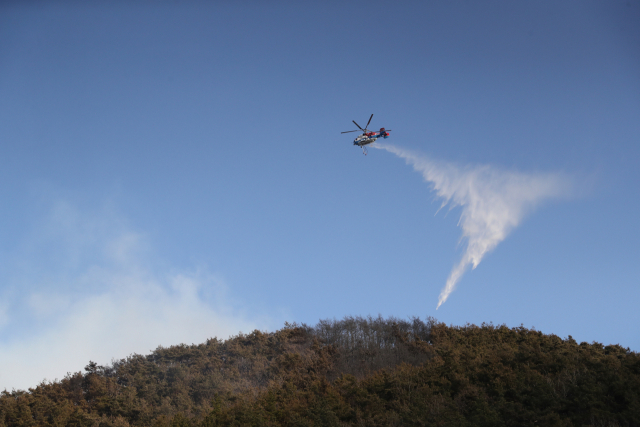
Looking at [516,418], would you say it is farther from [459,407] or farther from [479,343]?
[479,343]

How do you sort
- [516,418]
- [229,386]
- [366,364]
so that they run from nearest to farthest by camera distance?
[516,418] < [229,386] < [366,364]

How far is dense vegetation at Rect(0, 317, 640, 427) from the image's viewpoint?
26625 millimetres

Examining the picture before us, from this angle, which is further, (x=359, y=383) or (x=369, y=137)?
(x=369, y=137)

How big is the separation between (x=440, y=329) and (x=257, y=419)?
37776 millimetres

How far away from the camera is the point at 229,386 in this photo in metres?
57.3

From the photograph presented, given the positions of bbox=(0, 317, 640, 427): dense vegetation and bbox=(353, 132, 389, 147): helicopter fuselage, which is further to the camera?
bbox=(353, 132, 389, 147): helicopter fuselage

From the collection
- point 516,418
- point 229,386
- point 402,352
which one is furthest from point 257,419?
point 402,352

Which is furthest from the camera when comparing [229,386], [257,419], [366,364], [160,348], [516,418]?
[160,348]

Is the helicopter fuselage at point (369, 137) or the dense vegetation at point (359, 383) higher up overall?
the helicopter fuselage at point (369, 137)

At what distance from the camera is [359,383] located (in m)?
40.3

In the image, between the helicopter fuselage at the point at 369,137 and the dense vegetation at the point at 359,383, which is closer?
the dense vegetation at the point at 359,383

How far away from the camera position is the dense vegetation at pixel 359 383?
87.4 ft

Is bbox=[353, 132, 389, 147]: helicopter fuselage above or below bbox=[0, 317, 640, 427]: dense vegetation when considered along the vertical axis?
above

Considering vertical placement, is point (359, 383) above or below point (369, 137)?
below
